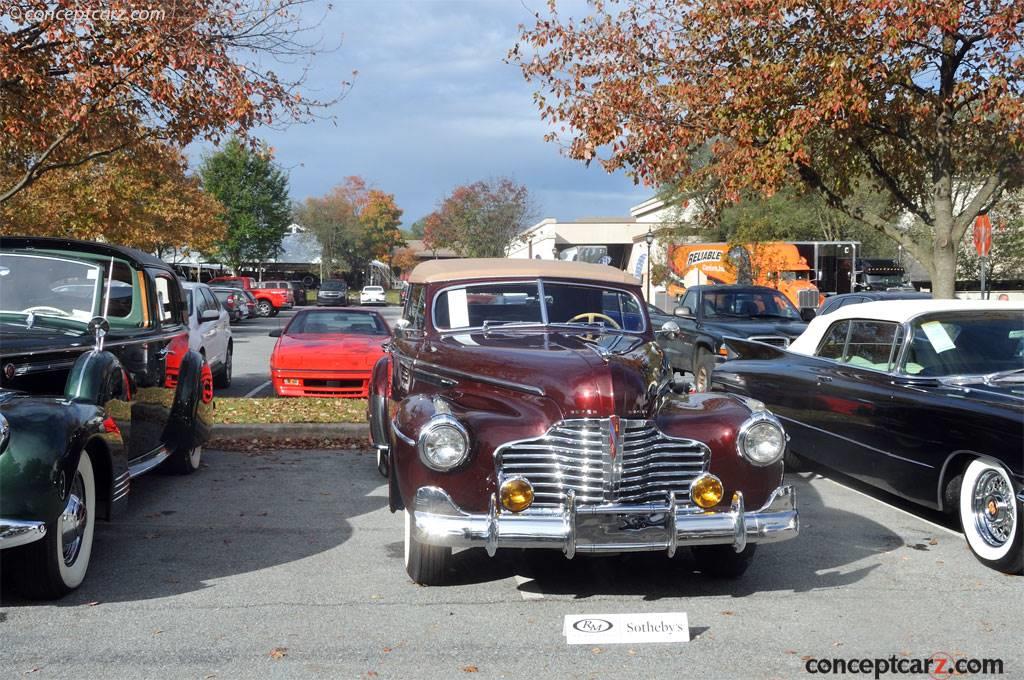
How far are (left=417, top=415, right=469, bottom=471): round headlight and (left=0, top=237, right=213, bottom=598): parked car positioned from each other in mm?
1763

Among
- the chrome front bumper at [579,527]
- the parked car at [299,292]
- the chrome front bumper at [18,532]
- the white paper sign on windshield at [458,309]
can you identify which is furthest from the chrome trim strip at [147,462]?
the parked car at [299,292]

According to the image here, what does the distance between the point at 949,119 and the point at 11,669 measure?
12.4 m

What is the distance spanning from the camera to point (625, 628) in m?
4.79

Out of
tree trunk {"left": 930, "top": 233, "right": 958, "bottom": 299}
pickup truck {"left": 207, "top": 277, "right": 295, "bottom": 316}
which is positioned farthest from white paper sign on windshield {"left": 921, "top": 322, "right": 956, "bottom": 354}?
pickup truck {"left": 207, "top": 277, "right": 295, "bottom": 316}

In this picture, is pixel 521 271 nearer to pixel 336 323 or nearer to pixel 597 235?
pixel 336 323

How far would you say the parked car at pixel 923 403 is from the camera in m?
5.84

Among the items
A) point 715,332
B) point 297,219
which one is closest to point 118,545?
point 715,332

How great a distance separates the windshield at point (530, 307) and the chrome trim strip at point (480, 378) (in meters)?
0.61

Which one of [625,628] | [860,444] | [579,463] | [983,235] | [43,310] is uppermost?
[983,235]

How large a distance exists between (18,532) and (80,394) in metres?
1.17

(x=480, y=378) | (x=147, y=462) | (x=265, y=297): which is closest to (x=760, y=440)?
(x=480, y=378)

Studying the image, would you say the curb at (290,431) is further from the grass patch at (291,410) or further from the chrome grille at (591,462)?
the chrome grille at (591,462)

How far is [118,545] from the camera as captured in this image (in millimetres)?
6203

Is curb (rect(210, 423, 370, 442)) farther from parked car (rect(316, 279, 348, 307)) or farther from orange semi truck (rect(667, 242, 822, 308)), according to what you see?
parked car (rect(316, 279, 348, 307))
